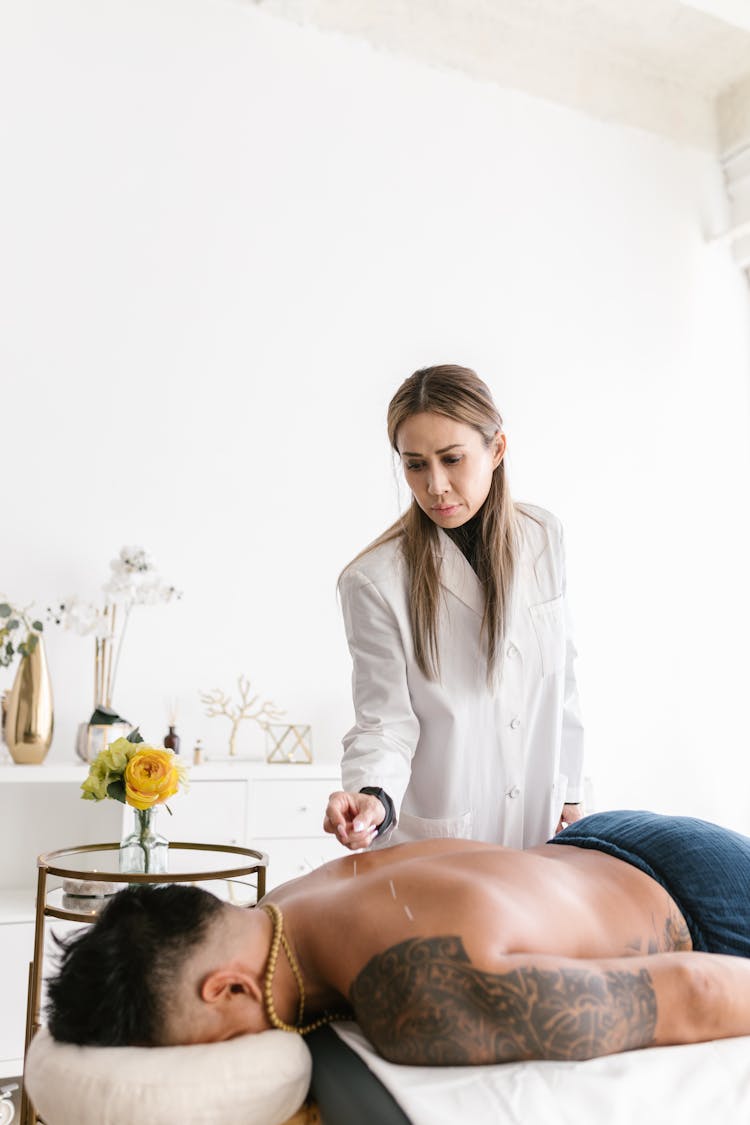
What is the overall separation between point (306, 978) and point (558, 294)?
11.2ft

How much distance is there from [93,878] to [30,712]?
44.4 inches

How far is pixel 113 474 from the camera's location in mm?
3131

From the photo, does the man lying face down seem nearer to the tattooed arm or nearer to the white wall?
the tattooed arm

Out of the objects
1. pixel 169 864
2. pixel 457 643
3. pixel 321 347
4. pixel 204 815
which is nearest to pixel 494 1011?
pixel 457 643

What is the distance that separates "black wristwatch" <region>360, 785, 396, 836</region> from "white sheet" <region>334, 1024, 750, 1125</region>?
0.52m

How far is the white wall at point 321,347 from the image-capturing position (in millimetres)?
3127

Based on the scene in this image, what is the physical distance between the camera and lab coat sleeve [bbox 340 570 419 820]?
5.12ft

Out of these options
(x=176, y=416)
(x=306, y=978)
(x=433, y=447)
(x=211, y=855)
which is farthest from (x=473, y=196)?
(x=306, y=978)

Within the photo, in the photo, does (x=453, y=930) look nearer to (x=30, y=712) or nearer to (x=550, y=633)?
(x=550, y=633)

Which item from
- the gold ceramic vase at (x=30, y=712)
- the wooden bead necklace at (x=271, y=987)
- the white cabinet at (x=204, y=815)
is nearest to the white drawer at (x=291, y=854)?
the white cabinet at (x=204, y=815)

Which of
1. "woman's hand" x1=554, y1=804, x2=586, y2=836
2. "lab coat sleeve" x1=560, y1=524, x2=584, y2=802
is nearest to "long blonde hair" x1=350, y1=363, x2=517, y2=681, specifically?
"lab coat sleeve" x1=560, y1=524, x2=584, y2=802

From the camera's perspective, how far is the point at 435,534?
70.2 inches

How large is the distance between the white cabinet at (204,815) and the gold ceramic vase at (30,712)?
0.07 meters

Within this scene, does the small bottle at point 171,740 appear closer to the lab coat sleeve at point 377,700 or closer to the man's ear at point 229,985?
the lab coat sleeve at point 377,700
